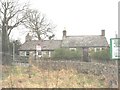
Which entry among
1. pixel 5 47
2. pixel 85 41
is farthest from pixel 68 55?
pixel 85 41

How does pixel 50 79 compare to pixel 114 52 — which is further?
pixel 50 79

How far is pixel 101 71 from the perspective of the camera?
1414 cm

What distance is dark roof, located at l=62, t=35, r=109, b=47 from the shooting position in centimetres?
4674

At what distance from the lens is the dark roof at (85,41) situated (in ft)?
153

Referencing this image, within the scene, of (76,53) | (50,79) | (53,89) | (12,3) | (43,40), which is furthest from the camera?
(43,40)

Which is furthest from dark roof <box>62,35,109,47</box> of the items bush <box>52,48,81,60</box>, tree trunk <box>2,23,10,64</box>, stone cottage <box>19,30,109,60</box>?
bush <box>52,48,81,60</box>

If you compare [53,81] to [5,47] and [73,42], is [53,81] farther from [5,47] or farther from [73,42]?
[73,42]

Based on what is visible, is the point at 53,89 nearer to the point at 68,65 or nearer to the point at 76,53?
the point at 68,65

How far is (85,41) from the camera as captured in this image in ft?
155

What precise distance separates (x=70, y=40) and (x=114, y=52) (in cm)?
4269

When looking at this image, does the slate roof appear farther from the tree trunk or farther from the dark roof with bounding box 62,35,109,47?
the tree trunk

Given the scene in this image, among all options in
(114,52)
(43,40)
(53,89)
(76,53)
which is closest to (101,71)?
(53,89)

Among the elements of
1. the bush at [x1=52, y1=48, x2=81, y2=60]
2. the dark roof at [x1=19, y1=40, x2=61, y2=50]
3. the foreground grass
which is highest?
the dark roof at [x1=19, y1=40, x2=61, y2=50]

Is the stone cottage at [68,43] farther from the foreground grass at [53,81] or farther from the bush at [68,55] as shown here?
the foreground grass at [53,81]
